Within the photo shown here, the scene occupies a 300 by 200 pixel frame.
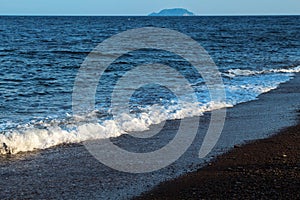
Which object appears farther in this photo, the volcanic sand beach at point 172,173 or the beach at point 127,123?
the beach at point 127,123

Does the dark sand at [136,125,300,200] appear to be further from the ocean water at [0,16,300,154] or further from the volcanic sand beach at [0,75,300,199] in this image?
the ocean water at [0,16,300,154]

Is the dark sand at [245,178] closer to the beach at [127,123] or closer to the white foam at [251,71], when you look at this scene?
the beach at [127,123]

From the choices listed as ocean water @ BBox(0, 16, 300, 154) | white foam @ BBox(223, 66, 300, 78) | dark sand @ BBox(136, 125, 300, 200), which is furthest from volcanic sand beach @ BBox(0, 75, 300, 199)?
white foam @ BBox(223, 66, 300, 78)

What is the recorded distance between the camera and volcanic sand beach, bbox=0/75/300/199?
5.23 meters

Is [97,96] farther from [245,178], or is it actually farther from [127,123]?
[245,178]

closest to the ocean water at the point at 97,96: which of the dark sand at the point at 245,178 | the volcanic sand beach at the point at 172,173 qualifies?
the volcanic sand beach at the point at 172,173

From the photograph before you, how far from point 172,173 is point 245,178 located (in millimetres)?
967

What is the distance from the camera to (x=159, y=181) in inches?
225

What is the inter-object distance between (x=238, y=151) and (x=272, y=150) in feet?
1.62

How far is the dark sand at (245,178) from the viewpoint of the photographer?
5055 millimetres

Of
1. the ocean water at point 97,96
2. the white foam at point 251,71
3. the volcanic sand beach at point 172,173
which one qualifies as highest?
the volcanic sand beach at point 172,173

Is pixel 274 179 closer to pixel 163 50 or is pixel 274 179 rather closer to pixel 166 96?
pixel 166 96

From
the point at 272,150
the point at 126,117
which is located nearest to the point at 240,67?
the point at 126,117

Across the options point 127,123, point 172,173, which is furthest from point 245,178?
point 127,123
